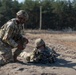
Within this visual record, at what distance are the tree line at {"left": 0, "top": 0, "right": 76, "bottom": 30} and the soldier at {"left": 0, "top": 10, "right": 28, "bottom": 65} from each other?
92.4 feet

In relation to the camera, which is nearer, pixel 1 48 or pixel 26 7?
pixel 1 48

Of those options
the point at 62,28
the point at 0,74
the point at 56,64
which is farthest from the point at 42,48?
the point at 62,28

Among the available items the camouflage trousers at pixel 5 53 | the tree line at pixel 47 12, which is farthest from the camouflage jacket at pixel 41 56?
the tree line at pixel 47 12

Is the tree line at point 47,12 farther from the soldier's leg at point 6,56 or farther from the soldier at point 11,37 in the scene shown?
the soldier's leg at point 6,56

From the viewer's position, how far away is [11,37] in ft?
26.6

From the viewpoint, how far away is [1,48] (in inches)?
324

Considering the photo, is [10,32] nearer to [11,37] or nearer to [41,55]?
[11,37]

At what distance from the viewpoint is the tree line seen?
123 feet

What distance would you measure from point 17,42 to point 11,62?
21.0 inches

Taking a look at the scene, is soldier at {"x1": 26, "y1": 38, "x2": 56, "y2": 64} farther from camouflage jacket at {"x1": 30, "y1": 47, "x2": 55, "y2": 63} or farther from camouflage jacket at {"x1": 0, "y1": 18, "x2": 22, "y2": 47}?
camouflage jacket at {"x1": 0, "y1": 18, "x2": 22, "y2": 47}

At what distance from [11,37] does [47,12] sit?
30.6 m

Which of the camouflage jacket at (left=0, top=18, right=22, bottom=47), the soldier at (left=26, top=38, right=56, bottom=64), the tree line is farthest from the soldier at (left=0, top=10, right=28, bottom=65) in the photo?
the tree line

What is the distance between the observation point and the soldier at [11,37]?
26.2 ft

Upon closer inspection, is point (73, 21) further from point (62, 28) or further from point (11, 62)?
point (11, 62)
